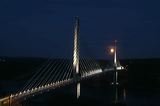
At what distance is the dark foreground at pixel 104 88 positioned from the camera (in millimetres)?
35812

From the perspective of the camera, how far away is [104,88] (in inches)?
2090

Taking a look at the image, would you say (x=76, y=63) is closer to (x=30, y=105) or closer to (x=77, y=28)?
(x=77, y=28)

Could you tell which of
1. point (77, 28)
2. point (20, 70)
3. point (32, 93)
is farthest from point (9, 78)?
point (32, 93)

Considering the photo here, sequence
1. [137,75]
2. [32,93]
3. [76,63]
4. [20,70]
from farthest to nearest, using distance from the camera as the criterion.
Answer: [137,75] < [20,70] < [76,63] < [32,93]

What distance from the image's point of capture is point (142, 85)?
205ft

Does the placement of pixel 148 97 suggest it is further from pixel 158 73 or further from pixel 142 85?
pixel 158 73

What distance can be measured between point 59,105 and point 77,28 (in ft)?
42.8

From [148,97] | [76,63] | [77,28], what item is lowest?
[148,97]

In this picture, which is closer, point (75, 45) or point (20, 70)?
point (75, 45)

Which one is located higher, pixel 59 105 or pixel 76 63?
pixel 76 63

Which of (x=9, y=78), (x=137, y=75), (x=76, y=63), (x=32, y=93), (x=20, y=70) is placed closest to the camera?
(x=32, y=93)

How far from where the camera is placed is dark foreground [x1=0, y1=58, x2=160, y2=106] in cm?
3581

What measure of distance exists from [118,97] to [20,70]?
2729 cm

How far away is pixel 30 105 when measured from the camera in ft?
105
